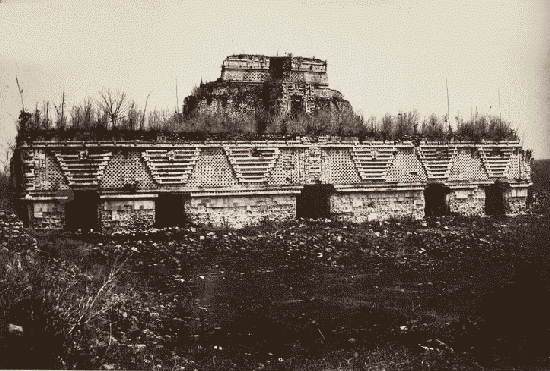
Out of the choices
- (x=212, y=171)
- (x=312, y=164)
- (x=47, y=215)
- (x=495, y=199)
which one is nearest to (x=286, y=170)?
(x=312, y=164)

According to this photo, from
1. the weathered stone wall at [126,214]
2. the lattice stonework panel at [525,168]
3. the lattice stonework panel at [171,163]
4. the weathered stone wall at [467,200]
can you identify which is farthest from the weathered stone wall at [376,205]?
the weathered stone wall at [126,214]

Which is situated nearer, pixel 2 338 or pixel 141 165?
pixel 2 338

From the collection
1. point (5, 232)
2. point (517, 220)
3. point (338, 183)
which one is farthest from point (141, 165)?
point (517, 220)

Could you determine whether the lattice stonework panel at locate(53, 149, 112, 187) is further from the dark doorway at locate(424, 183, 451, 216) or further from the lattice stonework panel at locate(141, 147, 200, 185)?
the dark doorway at locate(424, 183, 451, 216)

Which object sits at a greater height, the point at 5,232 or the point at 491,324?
the point at 5,232

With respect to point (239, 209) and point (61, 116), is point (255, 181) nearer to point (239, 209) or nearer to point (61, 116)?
point (239, 209)

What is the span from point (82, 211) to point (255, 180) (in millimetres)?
2503

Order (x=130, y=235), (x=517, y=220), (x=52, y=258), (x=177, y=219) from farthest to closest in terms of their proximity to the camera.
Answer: (x=517, y=220), (x=177, y=219), (x=130, y=235), (x=52, y=258)

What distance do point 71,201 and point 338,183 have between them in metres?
3.90

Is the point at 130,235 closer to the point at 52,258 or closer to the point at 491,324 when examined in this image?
the point at 52,258

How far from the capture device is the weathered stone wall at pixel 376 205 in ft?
26.9

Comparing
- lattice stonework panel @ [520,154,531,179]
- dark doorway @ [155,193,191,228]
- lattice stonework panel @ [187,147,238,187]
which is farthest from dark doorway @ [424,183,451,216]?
dark doorway @ [155,193,191,228]

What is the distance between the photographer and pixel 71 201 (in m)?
7.11

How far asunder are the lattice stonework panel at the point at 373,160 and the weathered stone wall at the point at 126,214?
10.6ft
